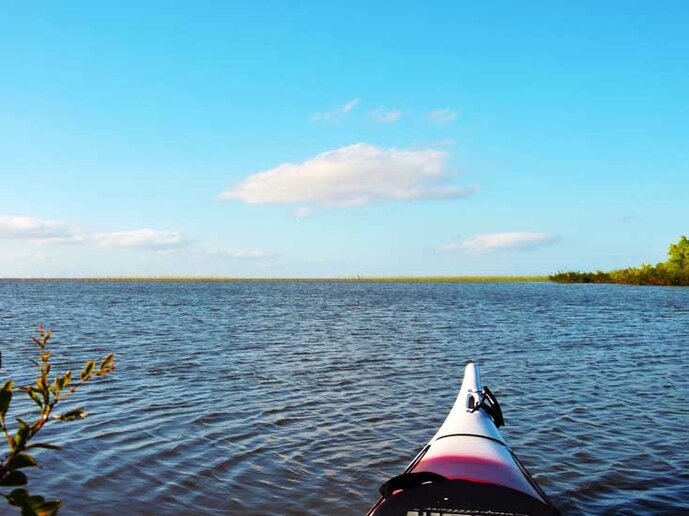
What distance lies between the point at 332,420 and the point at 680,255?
335ft

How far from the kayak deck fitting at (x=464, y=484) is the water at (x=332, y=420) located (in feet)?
6.06

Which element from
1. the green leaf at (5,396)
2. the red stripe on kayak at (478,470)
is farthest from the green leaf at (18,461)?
the red stripe on kayak at (478,470)

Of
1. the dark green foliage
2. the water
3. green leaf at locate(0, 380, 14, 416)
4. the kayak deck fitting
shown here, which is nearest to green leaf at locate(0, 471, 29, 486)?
green leaf at locate(0, 380, 14, 416)

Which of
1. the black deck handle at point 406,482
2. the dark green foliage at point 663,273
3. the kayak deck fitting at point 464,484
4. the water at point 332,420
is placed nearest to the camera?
the kayak deck fitting at point 464,484

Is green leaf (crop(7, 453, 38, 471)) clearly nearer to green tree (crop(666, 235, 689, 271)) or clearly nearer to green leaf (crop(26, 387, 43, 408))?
green leaf (crop(26, 387, 43, 408))

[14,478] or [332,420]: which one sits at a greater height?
[14,478]

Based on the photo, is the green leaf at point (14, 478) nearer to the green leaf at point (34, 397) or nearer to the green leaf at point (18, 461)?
the green leaf at point (18, 461)

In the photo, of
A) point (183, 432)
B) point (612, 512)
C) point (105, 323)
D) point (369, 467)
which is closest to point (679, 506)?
point (612, 512)

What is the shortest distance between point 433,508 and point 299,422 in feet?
23.6

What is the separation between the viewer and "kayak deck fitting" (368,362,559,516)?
4910 millimetres

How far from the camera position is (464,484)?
5.08 m

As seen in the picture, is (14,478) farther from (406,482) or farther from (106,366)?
(406,482)

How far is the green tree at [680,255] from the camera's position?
313 feet

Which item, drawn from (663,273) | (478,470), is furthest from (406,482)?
(663,273)
